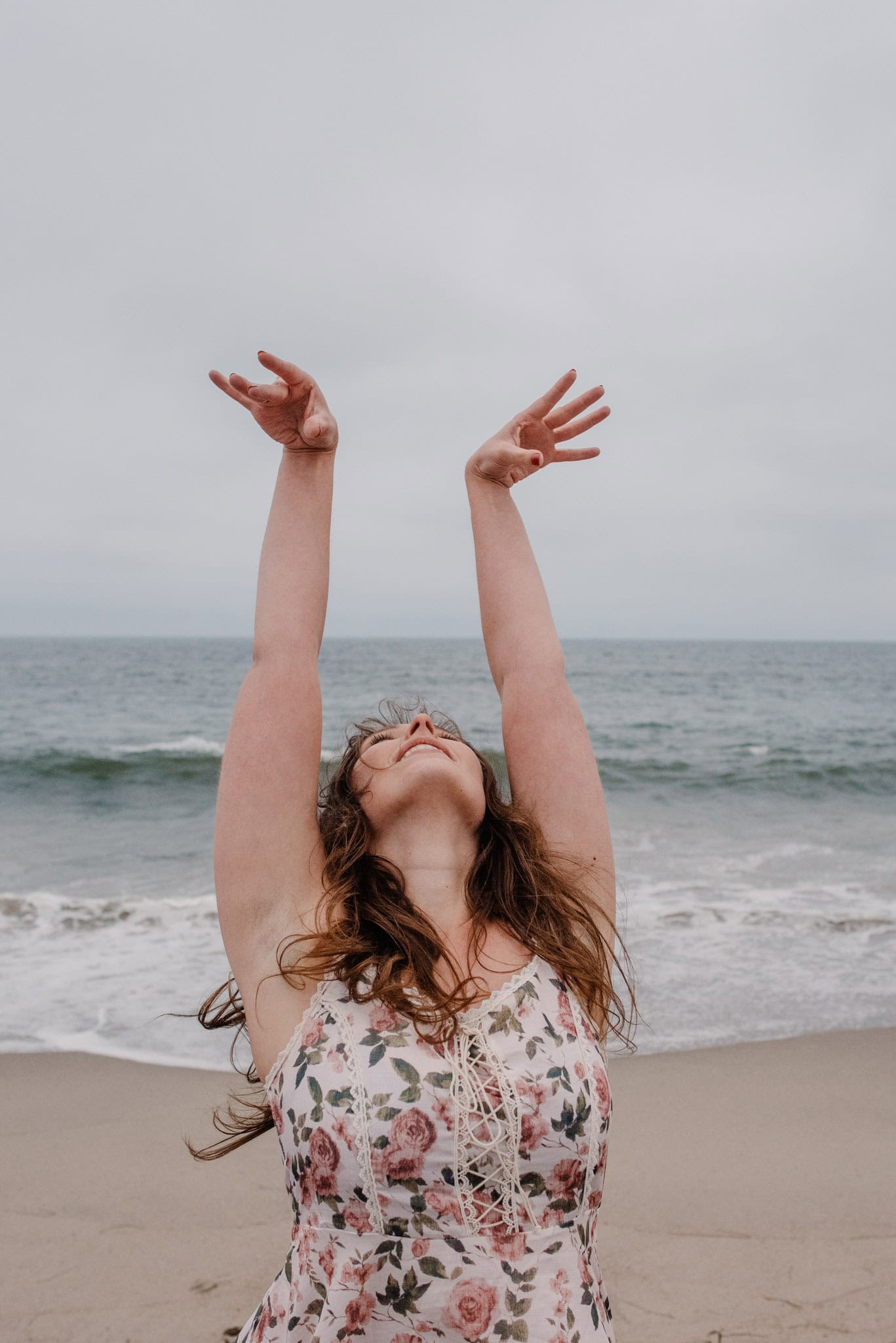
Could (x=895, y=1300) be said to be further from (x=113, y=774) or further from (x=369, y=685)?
(x=369, y=685)

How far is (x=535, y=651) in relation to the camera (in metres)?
2.75

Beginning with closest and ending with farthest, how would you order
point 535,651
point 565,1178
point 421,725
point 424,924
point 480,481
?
1. point 565,1178
2. point 424,924
3. point 421,725
4. point 535,651
5. point 480,481

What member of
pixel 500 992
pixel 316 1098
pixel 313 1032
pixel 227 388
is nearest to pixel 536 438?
pixel 227 388

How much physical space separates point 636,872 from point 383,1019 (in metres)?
7.77

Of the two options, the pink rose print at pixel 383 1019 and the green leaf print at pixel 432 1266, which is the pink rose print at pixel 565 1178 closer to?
the green leaf print at pixel 432 1266

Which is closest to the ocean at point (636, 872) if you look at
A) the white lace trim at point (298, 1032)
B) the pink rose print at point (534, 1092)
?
the white lace trim at point (298, 1032)

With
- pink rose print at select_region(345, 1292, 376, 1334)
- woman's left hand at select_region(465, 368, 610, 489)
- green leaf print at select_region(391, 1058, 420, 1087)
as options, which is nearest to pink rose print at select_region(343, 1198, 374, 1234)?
pink rose print at select_region(345, 1292, 376, 1334)

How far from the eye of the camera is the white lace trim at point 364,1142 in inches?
72.1

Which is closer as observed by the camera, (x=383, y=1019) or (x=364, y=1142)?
(x=364, y=1142)

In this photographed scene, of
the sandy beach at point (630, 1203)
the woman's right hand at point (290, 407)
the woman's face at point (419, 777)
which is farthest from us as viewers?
the sandy beach at point (630, 1203)

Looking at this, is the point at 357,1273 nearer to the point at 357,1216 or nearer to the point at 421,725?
the point at 357,1216

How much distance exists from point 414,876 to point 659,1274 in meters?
1.95

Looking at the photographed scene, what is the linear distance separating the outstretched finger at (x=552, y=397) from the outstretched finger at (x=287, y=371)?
692mm

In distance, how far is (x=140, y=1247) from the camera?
3.46m
